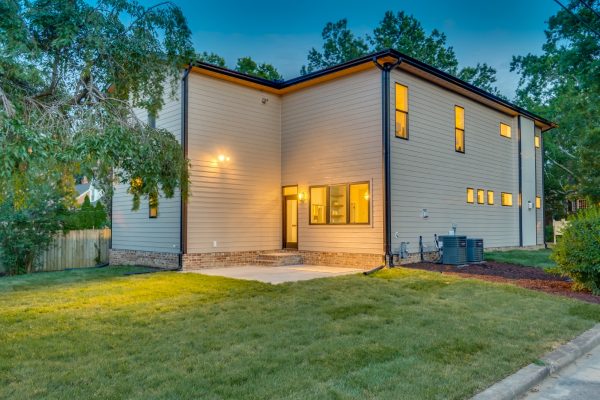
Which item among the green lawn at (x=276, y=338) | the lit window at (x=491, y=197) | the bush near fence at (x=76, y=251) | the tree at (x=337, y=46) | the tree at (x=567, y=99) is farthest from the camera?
the tree at (x=337, y=46)

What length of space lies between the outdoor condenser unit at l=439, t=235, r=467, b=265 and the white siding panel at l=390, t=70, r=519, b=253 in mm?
660

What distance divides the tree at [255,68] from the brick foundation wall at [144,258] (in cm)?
1358

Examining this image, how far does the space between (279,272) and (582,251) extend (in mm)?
6051

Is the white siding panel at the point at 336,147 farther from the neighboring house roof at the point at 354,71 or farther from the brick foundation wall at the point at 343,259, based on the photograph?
the neighboring house roof at the point at 354,71

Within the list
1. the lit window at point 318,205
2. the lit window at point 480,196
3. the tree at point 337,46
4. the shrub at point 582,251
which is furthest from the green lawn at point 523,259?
the tree at point 337,46

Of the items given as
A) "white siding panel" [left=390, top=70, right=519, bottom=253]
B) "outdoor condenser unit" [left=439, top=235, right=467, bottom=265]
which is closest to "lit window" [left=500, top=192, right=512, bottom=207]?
"white siding panel" [left=390, top=70, right=519, bottom=253]

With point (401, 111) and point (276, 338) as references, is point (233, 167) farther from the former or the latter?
point (276, 338)

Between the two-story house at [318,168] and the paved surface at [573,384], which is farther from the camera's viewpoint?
the two-story house at [318,168]

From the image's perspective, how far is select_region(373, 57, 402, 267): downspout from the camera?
415 inches

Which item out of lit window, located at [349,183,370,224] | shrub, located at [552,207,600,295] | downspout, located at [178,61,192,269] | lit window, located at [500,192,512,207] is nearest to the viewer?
shrub, located at [552,207,600,295]

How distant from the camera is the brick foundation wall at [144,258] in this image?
11.3m

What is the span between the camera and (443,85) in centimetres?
1280

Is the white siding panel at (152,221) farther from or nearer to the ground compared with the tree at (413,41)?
nearer to the ground

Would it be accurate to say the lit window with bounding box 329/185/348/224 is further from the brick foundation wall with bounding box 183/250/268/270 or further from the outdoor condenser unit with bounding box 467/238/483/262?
the outdoor condenser unit with bounding box 467/238/483/262
